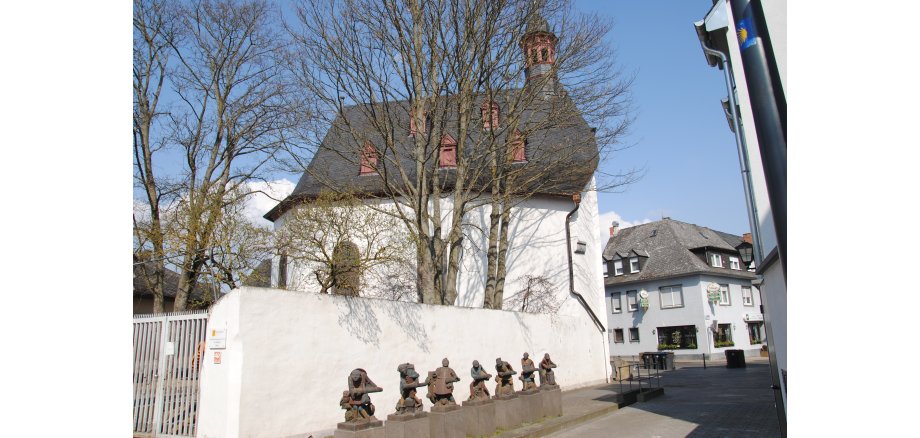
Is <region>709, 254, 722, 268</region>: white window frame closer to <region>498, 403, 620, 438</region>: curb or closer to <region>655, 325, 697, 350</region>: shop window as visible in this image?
<region>655, 325, 697, 350</region>: shop window

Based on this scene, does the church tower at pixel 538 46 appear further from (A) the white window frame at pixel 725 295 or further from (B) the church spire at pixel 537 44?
(A) the white window frame at pixel 725 295

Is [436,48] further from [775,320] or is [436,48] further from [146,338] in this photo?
[775,320]

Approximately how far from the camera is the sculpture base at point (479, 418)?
9594mm

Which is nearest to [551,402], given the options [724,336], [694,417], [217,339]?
[694,417]

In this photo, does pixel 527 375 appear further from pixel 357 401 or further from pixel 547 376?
pixel 357 401

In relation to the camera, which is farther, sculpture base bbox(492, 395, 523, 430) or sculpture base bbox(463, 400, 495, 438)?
sculpture base bbox(492, 395, 523, 430)

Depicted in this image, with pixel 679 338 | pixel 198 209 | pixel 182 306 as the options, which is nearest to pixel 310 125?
pixel 198 209

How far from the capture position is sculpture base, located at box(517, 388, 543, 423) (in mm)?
11164

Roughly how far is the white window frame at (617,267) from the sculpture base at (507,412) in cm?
3471

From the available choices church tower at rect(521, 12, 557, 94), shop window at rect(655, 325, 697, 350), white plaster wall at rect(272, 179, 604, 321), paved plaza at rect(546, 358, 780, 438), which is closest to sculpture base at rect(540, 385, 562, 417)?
paved plaza at rect(546, 358, 780, 438)

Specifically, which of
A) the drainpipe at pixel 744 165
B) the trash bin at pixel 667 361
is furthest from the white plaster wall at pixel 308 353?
the trash bin at pixel 667 361

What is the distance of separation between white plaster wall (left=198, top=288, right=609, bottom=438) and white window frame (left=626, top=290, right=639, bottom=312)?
29699mm

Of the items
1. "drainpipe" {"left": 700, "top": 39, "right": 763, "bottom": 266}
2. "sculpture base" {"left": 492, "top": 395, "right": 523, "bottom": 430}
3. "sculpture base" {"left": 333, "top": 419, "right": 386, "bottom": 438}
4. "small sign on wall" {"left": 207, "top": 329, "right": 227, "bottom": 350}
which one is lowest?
"sculpture base" {"left": 492, "top": 395, "right": 523, "bottom": 430}

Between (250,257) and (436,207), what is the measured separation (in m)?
5.05
